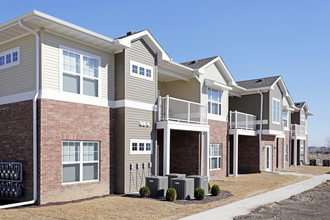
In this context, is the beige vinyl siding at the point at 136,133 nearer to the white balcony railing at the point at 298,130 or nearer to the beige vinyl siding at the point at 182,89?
the beige vinyl siding at the point at 182,89

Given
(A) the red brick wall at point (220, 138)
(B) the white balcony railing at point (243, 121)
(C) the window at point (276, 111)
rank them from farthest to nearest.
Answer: (C) the window at point (276, 111)
(B) the white balcony railing at point (243, 121)
(A) the red brick wall at point (220, 138)

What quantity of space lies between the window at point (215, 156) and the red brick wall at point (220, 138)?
0.26 m

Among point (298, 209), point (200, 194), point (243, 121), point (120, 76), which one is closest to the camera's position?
point (298, 209)

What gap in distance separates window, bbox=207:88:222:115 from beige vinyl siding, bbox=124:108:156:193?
5.91 meters

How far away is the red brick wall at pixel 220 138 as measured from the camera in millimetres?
20825

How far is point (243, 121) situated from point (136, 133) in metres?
12.4

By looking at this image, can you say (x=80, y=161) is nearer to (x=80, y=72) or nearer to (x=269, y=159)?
(x=80, y=72)

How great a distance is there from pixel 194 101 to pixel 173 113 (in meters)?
1.53

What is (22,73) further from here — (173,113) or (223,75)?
(223,75)

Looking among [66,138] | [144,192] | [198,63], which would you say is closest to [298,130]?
[198,63]

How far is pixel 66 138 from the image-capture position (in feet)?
40.8

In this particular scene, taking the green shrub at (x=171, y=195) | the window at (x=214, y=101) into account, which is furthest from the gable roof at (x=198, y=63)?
the green shrub at (x=171, y=195)

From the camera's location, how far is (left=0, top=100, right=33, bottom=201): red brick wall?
1183 cm

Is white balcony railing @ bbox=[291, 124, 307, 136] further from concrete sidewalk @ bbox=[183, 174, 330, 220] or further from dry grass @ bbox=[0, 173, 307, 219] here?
dry grass @ bbox=[0, 173, 307, 219]
